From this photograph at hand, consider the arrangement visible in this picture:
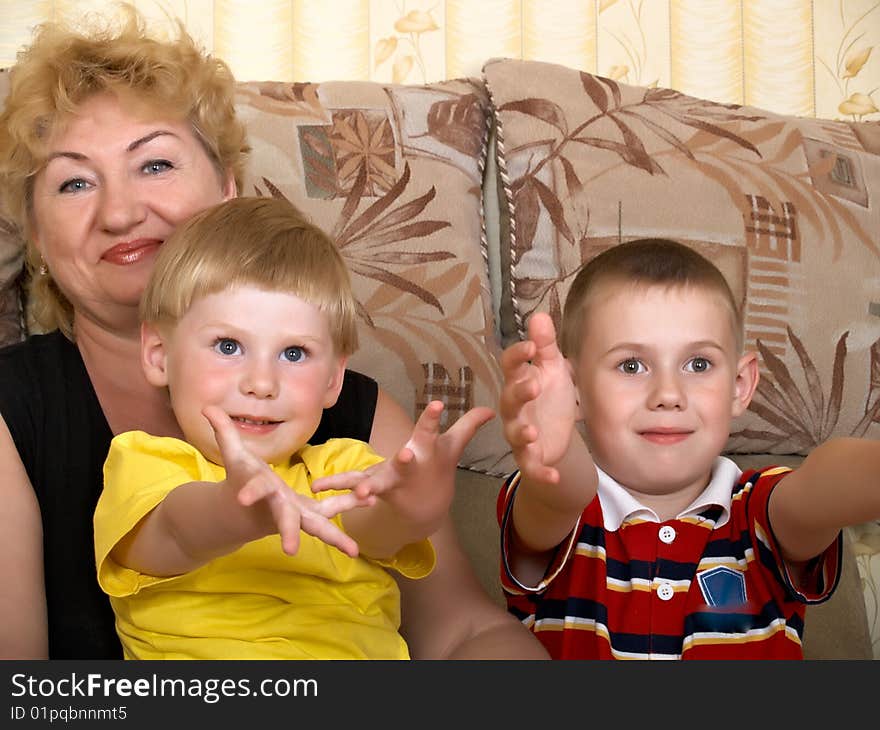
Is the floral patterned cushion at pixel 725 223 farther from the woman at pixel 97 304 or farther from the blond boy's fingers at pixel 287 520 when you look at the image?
the blond boy's fingers at pixel 287 520

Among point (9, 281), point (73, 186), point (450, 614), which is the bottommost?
point (450, 614)

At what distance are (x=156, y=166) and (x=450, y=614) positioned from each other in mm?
676

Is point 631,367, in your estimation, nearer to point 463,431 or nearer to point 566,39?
point 463,431

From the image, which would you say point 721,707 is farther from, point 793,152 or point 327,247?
point 793,152

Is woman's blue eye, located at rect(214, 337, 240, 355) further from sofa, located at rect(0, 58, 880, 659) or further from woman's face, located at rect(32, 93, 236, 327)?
sofa, located at rect(0, 58, 880, 659)

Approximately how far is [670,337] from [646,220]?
560mm

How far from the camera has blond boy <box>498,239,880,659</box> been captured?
1271mm

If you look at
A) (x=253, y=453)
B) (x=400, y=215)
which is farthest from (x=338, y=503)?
(x=400, y=215)

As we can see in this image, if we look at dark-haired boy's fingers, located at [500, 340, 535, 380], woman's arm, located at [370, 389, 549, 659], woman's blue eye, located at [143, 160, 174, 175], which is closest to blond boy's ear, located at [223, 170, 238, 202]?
woman's blue eye, located at [143, 160, 174, 175]

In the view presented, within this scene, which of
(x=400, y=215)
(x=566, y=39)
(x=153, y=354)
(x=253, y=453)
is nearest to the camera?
(x=253, y=453)

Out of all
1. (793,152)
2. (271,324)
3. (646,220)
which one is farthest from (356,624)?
(793,152)

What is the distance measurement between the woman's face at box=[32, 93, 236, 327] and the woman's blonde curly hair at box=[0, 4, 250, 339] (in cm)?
3

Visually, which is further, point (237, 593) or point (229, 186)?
point (229, 186)

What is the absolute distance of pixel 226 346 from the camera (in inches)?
46.2
